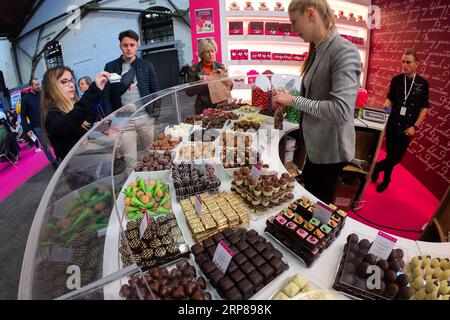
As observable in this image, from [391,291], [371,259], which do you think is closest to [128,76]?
[371,259]

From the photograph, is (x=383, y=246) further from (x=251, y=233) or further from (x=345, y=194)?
(x=345, y=194)

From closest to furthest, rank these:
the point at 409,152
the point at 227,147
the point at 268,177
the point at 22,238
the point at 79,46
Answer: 1. the point at 268,177
2. the point at 227,147
3. the point at 22,238
4. the point at 409,152
5. the point at 79,46

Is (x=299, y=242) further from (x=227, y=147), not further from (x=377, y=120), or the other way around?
(x=377, y=120)

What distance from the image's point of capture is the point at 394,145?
11.9 ft

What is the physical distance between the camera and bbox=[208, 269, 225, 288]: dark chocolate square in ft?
3.59

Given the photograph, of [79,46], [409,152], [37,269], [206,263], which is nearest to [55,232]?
[37,269]

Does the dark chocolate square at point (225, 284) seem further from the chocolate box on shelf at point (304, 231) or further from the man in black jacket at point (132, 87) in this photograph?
the man in black jacket at point (132, 87)

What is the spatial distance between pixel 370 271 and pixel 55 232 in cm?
139

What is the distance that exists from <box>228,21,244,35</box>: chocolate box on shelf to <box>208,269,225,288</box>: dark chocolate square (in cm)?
512

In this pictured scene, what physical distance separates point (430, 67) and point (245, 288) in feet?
15.2

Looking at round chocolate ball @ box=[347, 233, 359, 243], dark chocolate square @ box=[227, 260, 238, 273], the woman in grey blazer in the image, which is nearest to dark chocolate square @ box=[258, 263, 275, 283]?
dark chocolate square @ box=[227, 260, 238, 273]

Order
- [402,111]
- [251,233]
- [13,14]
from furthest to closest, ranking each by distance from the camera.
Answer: [13,14] → [402,111] → [251,233]

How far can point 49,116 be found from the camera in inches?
86.6

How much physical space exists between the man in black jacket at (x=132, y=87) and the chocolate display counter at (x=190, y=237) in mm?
750
